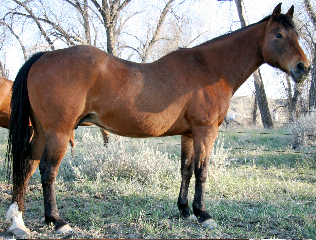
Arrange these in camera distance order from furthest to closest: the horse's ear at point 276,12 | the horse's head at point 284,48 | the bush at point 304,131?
the bush at point 304,131 < the horse's ear at point 276,12 < the horse's head at point 284,48

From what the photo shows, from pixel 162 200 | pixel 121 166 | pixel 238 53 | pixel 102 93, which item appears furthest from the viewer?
pixel 121 166

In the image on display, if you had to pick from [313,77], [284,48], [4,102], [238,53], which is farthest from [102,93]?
[313,77]

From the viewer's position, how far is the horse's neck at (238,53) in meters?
3.42

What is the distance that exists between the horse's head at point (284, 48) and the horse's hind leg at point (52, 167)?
9.17ft

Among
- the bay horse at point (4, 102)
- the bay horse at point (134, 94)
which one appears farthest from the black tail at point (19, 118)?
the bay horse at point (4, 102)

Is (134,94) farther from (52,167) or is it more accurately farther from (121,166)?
(121,166)

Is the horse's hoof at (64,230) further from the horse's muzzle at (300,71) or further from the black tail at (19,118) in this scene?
the horse's muzzle at (300,71)

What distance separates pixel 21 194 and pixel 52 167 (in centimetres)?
65

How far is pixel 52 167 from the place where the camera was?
2830mm

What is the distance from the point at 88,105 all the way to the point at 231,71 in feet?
6.43

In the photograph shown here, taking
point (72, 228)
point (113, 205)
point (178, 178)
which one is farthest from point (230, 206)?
point (72, 228)

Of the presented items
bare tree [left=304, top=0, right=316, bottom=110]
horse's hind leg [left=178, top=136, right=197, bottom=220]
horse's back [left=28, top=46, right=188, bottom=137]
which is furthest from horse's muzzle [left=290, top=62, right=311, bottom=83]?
bare tree [left=304, top=0, right=316, bottom=110]

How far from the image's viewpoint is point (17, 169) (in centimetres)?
301

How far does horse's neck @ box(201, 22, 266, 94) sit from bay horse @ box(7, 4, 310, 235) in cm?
1
